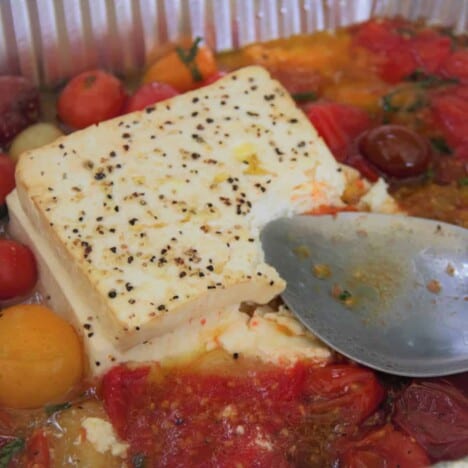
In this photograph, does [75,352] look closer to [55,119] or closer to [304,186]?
[304,186]

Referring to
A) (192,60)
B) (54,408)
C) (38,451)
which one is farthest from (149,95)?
(38,451)

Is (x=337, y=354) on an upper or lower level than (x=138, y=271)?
lower

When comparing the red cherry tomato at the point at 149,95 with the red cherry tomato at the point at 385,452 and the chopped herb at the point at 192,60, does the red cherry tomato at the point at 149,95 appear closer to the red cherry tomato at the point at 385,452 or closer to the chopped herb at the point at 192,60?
the chopped herb at the point at 192,60

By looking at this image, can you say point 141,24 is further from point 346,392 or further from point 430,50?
point 346,392

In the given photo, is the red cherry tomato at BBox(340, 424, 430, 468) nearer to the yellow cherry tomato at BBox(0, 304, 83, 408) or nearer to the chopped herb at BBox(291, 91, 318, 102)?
the yellow cherry tomato at BBox(0, 304, 83, 408)

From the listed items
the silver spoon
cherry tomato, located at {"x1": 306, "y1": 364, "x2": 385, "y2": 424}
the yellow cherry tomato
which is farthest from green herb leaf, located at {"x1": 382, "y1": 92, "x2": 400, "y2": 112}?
the yellow cherry tomato

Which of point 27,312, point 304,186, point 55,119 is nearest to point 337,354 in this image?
point 304,186
